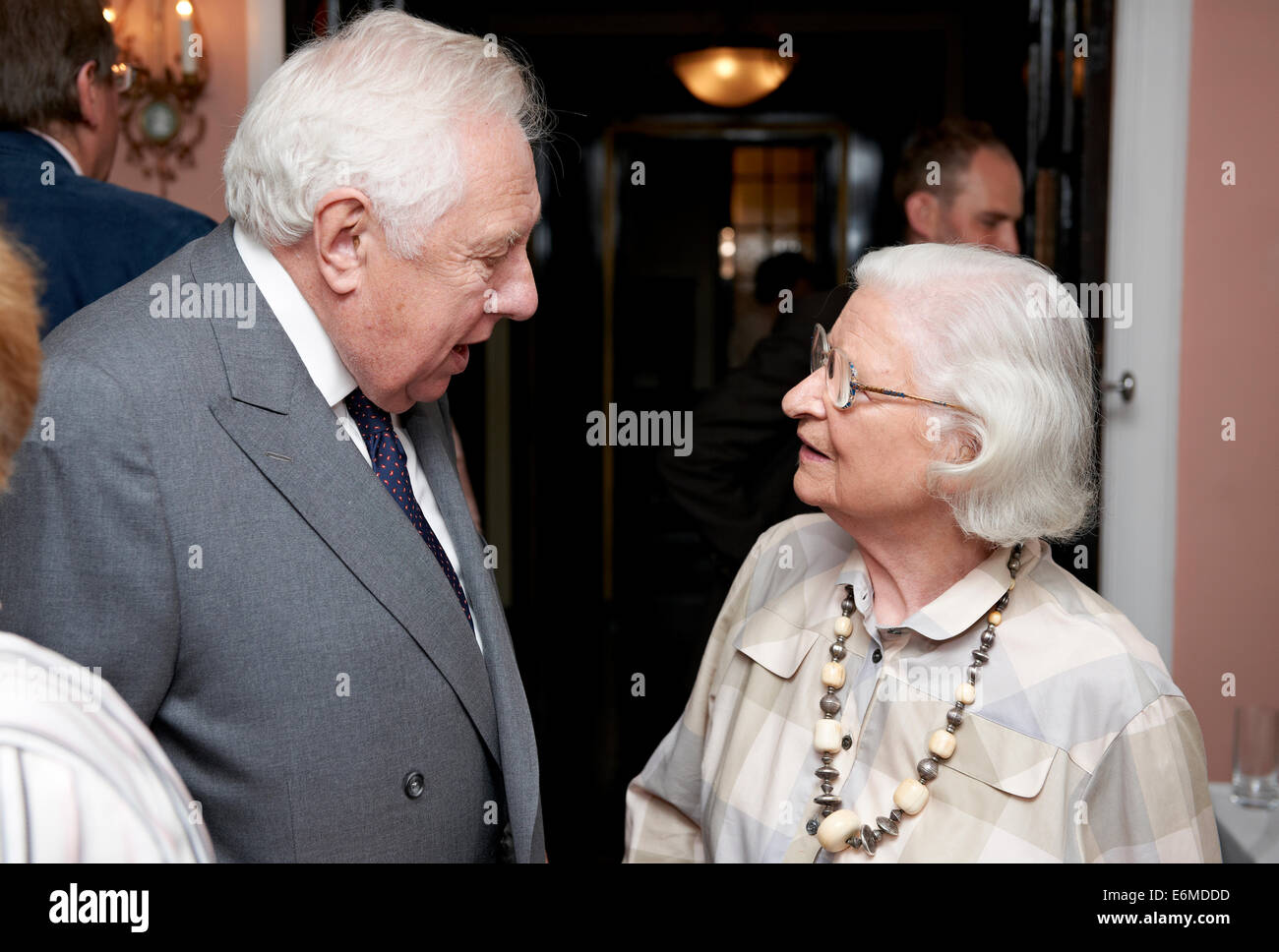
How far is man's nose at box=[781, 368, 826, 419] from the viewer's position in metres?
1.35

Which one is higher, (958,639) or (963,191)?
(963,191)

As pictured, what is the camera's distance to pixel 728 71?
14.5ft

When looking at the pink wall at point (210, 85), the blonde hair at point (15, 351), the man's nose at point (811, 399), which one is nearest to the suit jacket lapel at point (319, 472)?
the blonde hair at point (15, 351)

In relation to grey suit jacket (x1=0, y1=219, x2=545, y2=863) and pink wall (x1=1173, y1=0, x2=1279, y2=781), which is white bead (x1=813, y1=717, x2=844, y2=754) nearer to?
grey suit jacket (x1=0, y1=219, x2=545, y2=863)

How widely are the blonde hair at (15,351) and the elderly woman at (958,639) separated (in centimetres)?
82

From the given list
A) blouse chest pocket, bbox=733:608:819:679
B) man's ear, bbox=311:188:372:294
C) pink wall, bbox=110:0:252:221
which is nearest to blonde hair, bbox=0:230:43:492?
man's ear, bbox=311:188:372:294

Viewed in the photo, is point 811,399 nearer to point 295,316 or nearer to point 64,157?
point 295,316

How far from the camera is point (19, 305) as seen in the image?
81cm

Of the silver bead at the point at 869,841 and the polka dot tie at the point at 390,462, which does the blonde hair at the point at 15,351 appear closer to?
the polka dot tie at the point at 390,462

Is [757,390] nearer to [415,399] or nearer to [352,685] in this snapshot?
[415,399]

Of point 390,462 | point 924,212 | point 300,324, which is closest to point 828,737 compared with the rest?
point 390,462

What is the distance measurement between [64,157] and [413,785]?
1.11 meters

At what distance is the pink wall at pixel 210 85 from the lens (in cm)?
264

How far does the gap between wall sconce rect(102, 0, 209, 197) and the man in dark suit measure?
A: 0.97 metres
